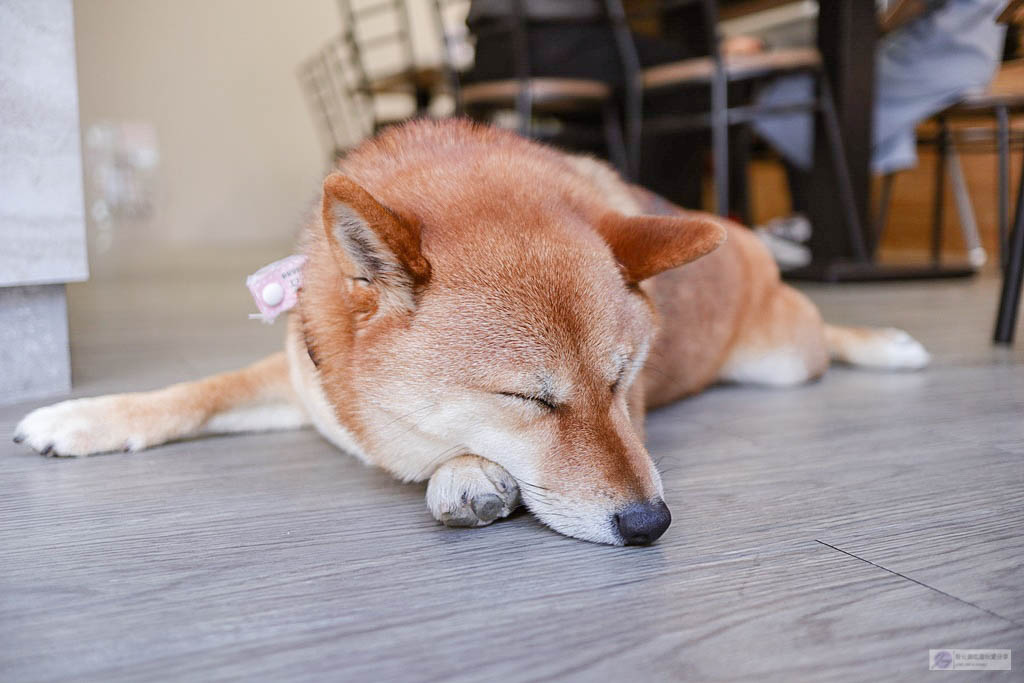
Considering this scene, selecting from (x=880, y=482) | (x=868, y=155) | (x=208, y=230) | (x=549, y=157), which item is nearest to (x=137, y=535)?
(x=549, y=157)

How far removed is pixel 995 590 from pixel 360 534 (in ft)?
2.52

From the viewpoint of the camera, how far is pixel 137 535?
3.40ft

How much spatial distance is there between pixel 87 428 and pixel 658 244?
3.38ft

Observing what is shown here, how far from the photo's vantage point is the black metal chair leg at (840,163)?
355 cm

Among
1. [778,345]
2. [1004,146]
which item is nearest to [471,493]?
[778,345]

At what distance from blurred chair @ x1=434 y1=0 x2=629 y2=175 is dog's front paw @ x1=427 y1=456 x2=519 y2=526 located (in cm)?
264

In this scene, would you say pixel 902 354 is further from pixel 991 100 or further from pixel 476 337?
pixel 991 100

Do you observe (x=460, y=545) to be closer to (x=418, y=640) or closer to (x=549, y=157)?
(x=418, y=640)

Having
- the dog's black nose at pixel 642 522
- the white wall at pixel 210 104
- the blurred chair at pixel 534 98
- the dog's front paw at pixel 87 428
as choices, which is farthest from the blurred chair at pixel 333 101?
the dog's black nose at pixel 642 522

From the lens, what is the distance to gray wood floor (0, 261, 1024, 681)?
0.74 metres

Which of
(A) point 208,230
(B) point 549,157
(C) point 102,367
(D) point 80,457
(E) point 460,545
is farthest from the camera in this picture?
(A) point 208,230

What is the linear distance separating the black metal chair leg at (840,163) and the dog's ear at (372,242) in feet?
9.96

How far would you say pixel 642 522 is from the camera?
0.98 meters

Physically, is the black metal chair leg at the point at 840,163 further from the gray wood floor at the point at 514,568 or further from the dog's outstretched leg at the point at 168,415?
the dog's outstretched leg at the point at 168,415
